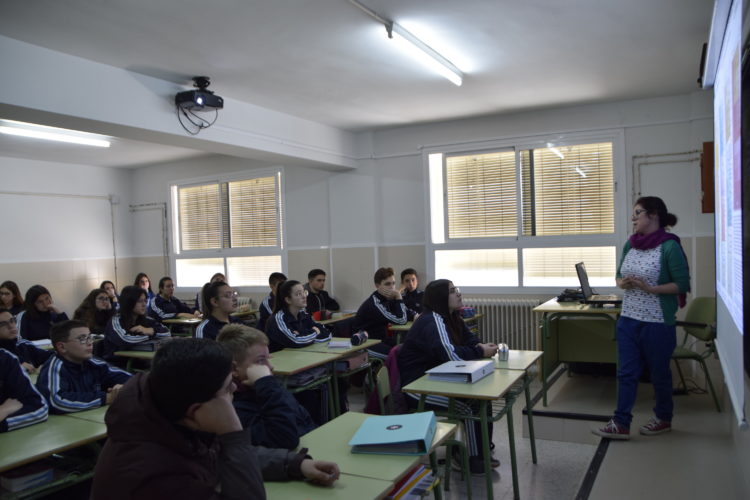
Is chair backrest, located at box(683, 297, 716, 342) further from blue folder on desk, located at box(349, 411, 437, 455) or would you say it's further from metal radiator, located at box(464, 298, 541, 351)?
blue folder on desk, located at box(349, 411, 437, 455)

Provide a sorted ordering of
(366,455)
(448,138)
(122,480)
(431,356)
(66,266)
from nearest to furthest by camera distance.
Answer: (122,480), (366,455), (431,356), (448,138), (66,266)

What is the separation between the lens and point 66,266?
28.5ft

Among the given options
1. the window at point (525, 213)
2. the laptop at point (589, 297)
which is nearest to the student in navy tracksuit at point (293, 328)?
the laptop at point (589, 297)

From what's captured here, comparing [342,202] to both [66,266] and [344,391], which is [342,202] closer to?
[344,391]

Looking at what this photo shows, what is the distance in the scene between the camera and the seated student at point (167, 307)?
763cm

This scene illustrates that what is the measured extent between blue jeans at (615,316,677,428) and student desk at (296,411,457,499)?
1.66 metres

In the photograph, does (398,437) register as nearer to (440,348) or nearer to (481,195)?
(440,348)

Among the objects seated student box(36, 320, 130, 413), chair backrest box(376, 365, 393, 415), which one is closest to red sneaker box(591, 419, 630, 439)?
chair backrest box(376, 365, 393, 415)

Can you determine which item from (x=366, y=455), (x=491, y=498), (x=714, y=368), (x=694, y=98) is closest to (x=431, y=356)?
(x=491, y=498)

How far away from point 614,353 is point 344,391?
7.92ft

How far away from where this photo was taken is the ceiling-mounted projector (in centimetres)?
462

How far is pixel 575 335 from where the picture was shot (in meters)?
5.07

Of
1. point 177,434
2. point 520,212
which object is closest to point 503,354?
point 177,434

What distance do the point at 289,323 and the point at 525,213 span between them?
3.43m
